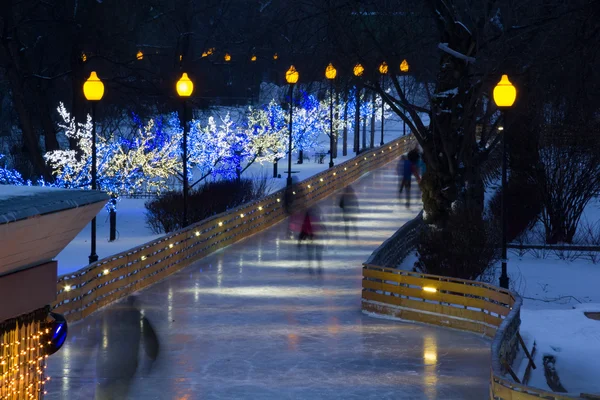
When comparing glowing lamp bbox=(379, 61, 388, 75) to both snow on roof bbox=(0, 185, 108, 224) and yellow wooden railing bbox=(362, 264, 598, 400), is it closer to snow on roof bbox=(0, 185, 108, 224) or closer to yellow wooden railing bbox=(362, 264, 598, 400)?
yellow wooden railing bbox=(362, 264, 598, 400)

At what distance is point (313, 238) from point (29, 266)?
24108 millimetres

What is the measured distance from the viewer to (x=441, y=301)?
20.3 metres

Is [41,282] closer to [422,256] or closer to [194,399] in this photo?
[194,399]

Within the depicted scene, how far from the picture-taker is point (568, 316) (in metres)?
21.9

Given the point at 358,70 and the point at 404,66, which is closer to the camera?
the point at 358,70

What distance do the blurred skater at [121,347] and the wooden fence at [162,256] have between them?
1.52 ft

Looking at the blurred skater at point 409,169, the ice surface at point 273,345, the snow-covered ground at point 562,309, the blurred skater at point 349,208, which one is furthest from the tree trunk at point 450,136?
the blurred skater at point 409,169

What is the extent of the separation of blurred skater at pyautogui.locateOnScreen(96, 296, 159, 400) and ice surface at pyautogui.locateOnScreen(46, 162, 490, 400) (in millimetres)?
78

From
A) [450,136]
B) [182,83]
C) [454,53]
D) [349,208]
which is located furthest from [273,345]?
[349,208]

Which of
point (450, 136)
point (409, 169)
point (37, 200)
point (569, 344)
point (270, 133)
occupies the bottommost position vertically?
point (569, 344)

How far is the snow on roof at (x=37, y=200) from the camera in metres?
7.89

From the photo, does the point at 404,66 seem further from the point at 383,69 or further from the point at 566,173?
the point at 566,173

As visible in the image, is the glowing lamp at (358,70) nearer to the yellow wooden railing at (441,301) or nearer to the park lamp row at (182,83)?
the park lamp row at (182,83)

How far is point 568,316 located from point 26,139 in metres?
21.7
